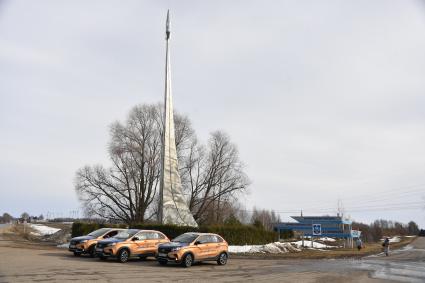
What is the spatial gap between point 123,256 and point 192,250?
140 inches

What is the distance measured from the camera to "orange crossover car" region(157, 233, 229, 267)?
2056cm

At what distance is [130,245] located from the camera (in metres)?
22.2

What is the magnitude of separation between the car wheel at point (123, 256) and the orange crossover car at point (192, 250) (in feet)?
6.20

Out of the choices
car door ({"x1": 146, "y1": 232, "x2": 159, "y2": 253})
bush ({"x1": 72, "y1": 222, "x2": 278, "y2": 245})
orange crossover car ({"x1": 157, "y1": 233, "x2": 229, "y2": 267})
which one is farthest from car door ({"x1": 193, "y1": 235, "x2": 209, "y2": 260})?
bush ({"x1": 72, "y1": 222, "x2": 278, "y2": 245})

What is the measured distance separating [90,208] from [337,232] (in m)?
27.1

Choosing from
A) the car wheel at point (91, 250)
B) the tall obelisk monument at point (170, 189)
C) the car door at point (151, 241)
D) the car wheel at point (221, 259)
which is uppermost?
the tall obelisk monument at point (170, 189)

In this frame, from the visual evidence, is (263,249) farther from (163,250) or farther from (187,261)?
(163,250)

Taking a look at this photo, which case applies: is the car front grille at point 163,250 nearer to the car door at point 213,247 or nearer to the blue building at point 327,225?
the car door at point 213,247

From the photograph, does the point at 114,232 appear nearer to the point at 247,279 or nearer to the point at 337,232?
the point at 247,279

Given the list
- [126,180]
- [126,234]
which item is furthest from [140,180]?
[126,234]

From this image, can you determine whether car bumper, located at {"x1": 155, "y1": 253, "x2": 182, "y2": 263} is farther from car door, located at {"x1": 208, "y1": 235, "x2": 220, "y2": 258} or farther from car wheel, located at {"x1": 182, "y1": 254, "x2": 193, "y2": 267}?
car door, located at {"x1": 208, "y1": 235, "x2": 220, "y2": 258}

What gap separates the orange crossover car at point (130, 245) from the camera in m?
21.8

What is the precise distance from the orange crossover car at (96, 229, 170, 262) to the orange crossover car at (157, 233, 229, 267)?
6.15 feet

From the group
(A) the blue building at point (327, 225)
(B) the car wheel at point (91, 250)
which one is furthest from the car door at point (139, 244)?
(A) the blue building at point (327, 225)
